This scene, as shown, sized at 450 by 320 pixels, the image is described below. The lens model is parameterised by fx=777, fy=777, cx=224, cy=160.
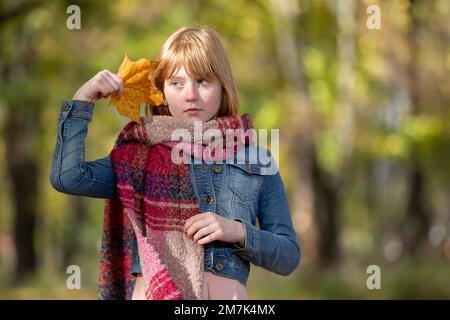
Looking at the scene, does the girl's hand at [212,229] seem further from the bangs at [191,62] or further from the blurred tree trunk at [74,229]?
the blurred tree trunk at [74,229]

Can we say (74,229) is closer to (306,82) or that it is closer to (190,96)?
(306,82)

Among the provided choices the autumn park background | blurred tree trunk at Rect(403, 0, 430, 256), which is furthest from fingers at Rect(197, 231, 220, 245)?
blurred tree trunk at Rect(403, 0, 430, 256)

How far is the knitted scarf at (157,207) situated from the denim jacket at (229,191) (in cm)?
5

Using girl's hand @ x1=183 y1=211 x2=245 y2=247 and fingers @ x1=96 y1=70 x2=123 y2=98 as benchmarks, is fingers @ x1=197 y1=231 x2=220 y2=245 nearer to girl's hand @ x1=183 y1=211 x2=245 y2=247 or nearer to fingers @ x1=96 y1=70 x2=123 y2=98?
girl's hand @ x1=183 y1=211 x2=245 y2=247

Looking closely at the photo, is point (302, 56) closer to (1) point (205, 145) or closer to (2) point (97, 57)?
(2) point (97, 57)

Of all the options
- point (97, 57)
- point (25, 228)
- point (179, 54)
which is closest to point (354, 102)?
point (97, 57)

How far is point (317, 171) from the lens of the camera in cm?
1283

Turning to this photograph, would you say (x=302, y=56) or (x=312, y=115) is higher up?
(x=302, y=56)

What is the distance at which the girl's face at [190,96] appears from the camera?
2.40m

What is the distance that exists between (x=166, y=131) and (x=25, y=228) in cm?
1282

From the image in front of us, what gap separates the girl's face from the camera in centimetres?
240

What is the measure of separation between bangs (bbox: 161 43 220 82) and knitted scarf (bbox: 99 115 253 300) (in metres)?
0.15

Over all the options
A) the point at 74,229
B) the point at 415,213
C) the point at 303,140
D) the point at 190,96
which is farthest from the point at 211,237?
A: the point at 74,229

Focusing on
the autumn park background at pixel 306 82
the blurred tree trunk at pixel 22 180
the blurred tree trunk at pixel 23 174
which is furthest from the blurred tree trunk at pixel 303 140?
the blurred tree trunk at pixel 22 180
